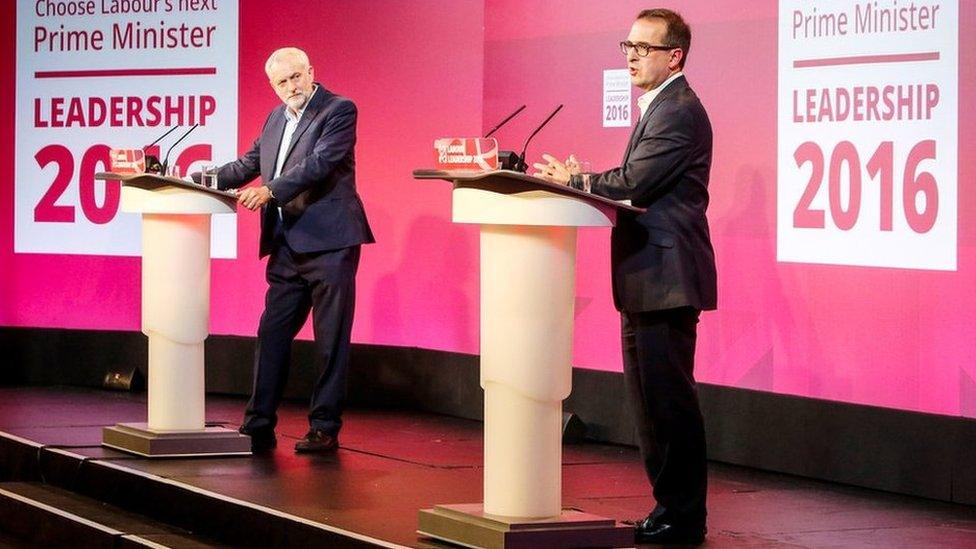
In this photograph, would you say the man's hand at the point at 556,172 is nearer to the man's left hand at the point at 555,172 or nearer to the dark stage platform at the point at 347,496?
the man's left hand at the point at 555,172

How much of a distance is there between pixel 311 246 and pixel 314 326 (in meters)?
0.30

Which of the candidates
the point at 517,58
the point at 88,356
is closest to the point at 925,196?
the point at 517,58

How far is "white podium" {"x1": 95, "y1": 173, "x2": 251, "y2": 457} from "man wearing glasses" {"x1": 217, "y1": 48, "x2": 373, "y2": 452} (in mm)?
316

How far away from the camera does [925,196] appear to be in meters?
5.18

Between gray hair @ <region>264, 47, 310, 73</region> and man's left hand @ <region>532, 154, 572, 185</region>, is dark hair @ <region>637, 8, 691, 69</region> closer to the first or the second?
man's left hand @ <region>532, 154, 572, 185</region>

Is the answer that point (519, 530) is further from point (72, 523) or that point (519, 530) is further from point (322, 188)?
point (322, 188)

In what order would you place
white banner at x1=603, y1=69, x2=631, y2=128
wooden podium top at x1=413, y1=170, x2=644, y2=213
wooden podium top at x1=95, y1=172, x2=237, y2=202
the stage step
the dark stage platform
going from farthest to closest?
1. white banner at x1=603, y1=69, x2=631, y2=128
2. wooden podium top at x1=95, y1=172, x2=237, y2=202
3. the stage step
4. the dark stage platform
5. wooden podium top at x1=413, y1=170, x2=644, y2=213

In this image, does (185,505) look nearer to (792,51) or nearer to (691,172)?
(691,172)

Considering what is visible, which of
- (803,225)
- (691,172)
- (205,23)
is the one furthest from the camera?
(205,23)

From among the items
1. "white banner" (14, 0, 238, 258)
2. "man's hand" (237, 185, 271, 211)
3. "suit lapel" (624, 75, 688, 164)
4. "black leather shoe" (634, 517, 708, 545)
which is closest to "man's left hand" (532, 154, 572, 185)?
"suit lapel" (624, 75, 688, 164)

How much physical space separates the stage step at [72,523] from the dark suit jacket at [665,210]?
156 centimetres

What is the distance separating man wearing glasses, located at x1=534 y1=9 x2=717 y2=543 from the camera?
4051mm

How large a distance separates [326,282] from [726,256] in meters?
1.47

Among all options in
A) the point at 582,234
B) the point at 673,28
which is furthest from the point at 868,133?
the point at 582,234
